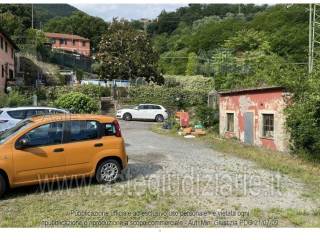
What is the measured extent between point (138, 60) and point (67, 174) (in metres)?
37.1

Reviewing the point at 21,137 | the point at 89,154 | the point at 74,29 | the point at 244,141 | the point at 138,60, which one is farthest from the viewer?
the point at 74,29

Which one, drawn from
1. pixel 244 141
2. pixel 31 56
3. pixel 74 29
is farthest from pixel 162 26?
pixel 244 141

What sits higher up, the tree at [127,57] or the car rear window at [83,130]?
the tree at [127,57]

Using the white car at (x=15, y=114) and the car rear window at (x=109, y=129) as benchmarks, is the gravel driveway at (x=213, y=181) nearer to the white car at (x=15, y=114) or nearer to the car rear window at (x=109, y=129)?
the car rear window at (x=109, y=129)

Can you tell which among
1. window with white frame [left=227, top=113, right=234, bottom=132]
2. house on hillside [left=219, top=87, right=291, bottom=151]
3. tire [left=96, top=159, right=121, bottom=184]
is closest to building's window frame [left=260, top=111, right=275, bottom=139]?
house on hillside [left=219, top=87, right=291, bottom=151]

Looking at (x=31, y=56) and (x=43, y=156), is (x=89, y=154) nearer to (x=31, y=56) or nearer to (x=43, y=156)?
(x=43, y=156)

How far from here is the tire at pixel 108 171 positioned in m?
10.1

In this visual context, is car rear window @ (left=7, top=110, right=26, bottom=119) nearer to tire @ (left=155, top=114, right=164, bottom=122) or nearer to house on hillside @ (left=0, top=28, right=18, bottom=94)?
tire @ (left=155, top=114, right=164, bottom=122)

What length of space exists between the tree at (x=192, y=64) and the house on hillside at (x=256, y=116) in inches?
1780

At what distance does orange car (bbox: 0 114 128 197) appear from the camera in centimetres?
891

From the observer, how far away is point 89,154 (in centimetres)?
979

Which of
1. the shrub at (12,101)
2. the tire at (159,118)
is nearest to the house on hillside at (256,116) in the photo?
the tire at (159,118)

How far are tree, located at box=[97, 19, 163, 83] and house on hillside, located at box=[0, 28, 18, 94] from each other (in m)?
9.48

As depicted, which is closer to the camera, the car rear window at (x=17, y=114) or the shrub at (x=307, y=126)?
the shrub at (x=307, y=126)
